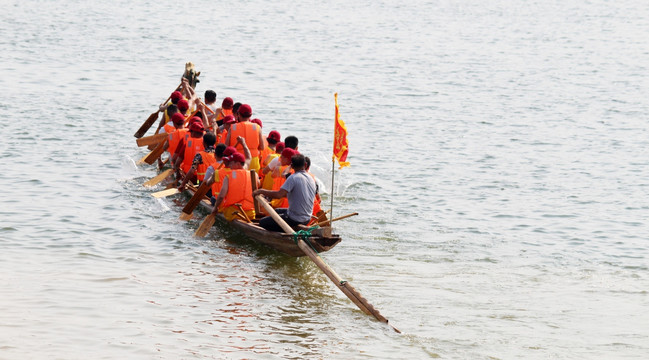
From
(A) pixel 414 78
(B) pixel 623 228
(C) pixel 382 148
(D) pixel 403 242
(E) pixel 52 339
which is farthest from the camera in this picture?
(A) pixel 414 78

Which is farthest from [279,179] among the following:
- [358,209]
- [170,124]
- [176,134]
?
[170,124]

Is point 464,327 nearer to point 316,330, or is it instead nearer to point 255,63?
point 316,330

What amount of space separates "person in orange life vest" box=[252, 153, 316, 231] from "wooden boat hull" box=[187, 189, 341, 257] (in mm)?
217

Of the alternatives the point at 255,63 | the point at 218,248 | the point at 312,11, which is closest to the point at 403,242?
the point at 218,248

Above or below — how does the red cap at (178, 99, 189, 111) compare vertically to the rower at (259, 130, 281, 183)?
above

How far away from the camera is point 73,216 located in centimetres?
1520

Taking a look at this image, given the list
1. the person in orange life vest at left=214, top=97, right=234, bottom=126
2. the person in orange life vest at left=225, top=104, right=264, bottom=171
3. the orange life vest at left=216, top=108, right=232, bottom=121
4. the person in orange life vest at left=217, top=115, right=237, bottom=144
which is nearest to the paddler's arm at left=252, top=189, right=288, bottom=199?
the person in orange life vest at left=225, top=104, right=264, bottom=171

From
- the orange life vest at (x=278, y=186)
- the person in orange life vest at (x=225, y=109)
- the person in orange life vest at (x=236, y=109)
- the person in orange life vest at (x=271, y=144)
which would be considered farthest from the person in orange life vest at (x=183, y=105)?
the orange life vest at (x=278, y=186)

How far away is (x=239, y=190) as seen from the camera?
13570 millimetres

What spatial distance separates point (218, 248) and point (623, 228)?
7552 mm

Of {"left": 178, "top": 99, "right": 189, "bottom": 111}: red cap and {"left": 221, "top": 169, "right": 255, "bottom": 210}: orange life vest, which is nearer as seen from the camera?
{"left": 221, "top": 169, "right": 255, "bottom": 210}: orange life vest

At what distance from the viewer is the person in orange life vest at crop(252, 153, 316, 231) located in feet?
40.7

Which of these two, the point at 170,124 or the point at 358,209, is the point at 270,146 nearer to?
the point at 358,209

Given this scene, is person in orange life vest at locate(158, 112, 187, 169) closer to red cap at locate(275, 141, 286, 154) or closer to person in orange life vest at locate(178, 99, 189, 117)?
person in orange life vest at locate(178, 99, 189, 117)
